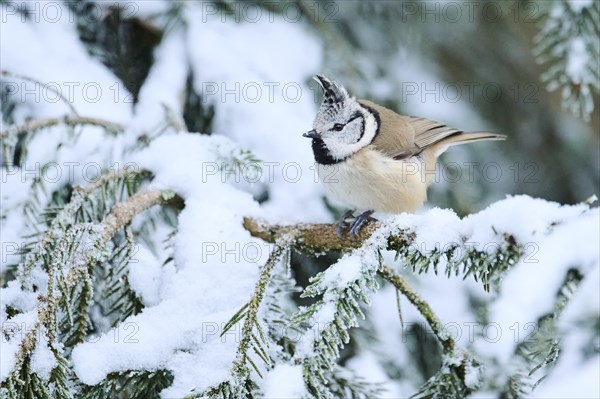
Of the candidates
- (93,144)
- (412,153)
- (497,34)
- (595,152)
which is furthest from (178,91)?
(595,152)

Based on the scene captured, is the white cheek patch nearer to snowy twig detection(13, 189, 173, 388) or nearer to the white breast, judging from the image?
the white breast

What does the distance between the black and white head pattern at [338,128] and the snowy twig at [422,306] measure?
81 cm

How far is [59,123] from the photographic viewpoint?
223 centimetres

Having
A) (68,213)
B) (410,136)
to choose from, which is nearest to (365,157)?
(410,136)

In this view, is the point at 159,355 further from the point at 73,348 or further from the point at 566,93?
the point at 566,93

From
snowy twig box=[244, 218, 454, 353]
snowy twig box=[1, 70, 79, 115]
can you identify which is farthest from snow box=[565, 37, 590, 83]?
snowy twig box=[1, 70, 79, 115]

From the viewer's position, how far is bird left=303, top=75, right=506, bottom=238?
2.44 metres

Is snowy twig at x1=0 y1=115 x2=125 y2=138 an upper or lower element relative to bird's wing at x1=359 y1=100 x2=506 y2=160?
upper

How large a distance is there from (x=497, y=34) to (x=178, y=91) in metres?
2.02

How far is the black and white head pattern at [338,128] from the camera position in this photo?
2436 millimetres

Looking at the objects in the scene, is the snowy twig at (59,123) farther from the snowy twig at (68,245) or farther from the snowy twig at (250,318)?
the snowy twig at (250,318)

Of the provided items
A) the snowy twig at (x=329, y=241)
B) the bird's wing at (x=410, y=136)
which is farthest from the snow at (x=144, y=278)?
the bird's wing at (x=410, y=136)

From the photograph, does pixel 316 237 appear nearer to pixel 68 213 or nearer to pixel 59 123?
pixel 68 213

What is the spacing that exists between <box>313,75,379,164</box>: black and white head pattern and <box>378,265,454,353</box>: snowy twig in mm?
809
